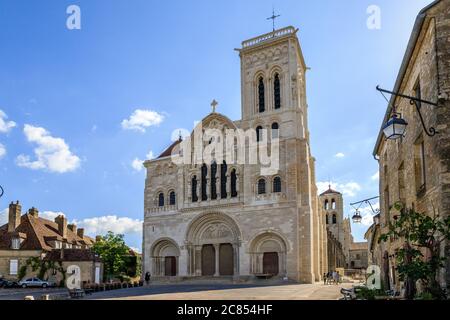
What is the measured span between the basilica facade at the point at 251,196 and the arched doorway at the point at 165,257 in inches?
3.3

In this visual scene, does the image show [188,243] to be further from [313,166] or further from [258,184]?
[313,166]

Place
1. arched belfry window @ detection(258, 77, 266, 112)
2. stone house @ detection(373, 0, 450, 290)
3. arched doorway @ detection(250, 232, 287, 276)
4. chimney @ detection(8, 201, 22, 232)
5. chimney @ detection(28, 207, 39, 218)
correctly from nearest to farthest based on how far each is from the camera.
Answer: stone house @ detection(373, 0, 450, 290) → arched doorway @ detection(250, 232, 287, 276) → arched belfry window @ detection(258, 77, 266, 112) → chimney @ detection(8, 201, 22, 232) → chimney @ detection(28, 207, 39, 218)

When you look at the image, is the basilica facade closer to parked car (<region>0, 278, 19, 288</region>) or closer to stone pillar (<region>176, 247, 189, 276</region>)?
stone pillar (<region>176, 247, 189, 276</region>)

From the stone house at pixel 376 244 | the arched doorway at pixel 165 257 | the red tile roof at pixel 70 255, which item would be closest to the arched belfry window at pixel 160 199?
the arched doorway at pixel 165 257

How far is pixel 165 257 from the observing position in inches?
1596

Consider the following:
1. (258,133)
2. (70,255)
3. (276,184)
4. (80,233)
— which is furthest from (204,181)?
(80,233)

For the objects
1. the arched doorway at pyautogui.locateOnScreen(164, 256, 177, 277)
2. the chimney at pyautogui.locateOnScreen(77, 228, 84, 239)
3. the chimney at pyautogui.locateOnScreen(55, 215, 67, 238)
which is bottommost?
the arched doorway at pyautogui.locateOnScreen(164, 256, 177, 277)

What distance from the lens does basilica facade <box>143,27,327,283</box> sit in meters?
35.1

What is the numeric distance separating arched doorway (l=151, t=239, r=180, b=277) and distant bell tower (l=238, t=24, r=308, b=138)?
12.7 m

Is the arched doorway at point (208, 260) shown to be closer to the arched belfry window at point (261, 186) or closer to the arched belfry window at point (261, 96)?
the arched belfry window at point (261, 186)

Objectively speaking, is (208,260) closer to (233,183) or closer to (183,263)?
(183,263)

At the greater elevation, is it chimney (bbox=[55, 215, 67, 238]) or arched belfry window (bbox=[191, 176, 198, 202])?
arched belfry window (bbox=[191, 176, 198, 202])

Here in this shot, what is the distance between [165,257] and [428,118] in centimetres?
3213

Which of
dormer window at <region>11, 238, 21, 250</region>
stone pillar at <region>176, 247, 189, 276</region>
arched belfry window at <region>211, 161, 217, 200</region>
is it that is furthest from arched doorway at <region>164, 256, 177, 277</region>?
dormer window at <region>11, 238, 21, 250</region>
